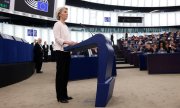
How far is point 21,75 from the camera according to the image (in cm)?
728

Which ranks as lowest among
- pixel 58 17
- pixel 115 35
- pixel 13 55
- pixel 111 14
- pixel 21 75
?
pixel 21 75

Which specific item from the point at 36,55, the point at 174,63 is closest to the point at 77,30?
the point at 36,55

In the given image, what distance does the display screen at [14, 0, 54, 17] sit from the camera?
1495 centimetres

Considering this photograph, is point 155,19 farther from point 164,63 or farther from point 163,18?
point 164,63

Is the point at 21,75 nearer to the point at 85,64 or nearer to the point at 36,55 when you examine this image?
the point at 85,64

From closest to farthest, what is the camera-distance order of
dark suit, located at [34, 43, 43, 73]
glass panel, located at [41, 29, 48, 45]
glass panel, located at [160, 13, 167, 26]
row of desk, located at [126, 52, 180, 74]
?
row of desk, located at [126, 52, 180, 74] → dark suit, located at [34, 43, 43, 73] → glass panel, located at [41, 29, 48, 45] → glass panel, located at [160, 13, 167, 26]

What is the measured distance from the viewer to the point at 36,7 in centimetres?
1609

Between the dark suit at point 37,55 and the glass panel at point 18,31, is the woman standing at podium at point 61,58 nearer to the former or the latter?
the dark suit at point 37,55

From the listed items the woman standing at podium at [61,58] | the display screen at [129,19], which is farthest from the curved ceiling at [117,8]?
the woman standing at podium at [61,58]

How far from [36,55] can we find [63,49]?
279 inches

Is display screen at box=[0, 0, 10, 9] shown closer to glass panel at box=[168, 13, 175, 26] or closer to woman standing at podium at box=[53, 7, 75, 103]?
woman standing at podium at box=[53, 7, 75, 103]

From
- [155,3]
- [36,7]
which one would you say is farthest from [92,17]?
[36,7]

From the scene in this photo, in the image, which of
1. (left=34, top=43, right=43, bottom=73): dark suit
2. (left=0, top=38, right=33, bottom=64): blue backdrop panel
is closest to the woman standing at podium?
(left=0, top=38, right=33, bottom=64): blue backdrop panel

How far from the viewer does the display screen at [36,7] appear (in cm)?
1495
